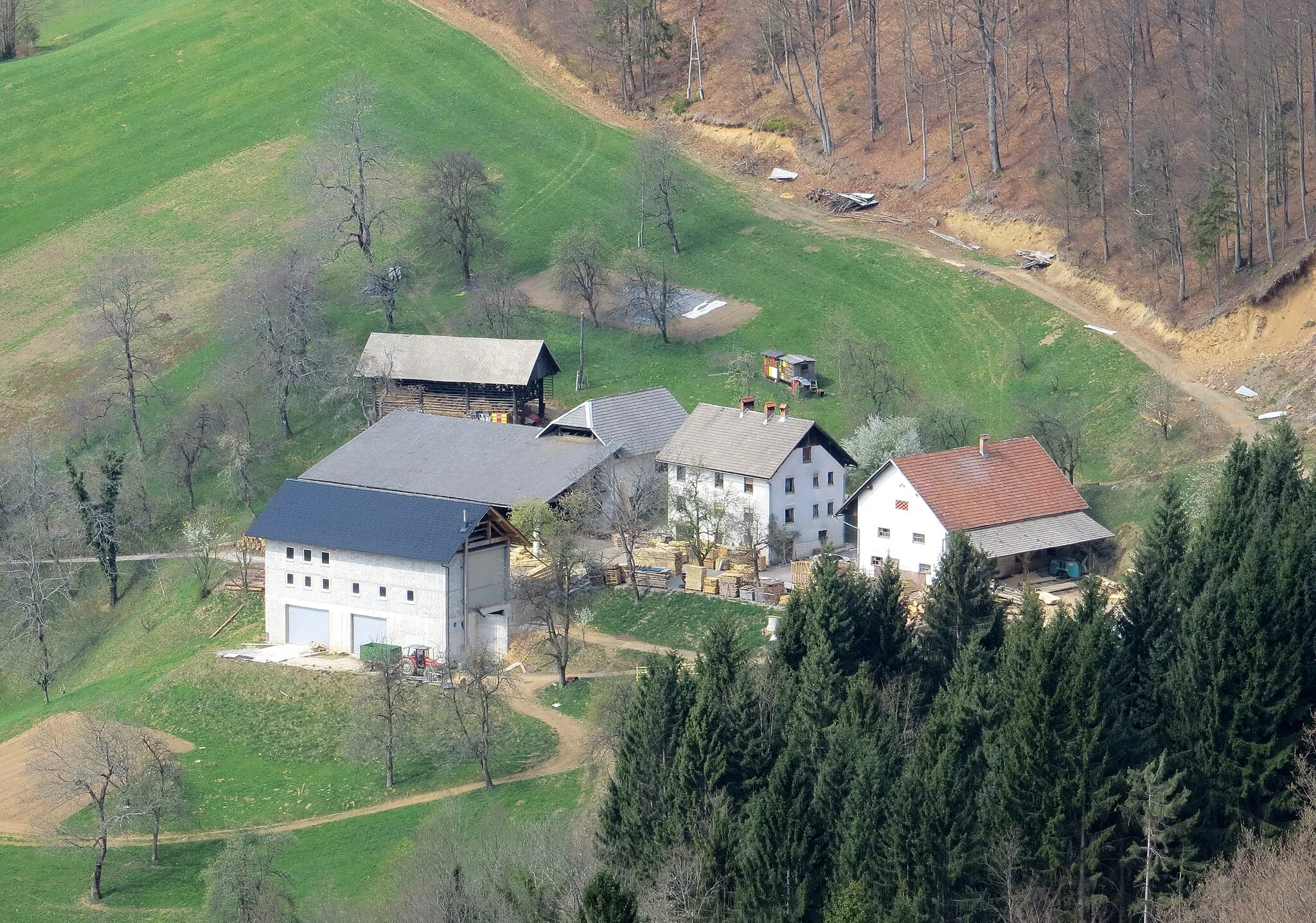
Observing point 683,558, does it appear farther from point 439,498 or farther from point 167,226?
point 167,226

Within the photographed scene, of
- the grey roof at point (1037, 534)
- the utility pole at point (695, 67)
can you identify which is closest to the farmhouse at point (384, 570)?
the grey roof at point (1037, 534)

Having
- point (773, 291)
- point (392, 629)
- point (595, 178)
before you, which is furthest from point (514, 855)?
point (595, 178)

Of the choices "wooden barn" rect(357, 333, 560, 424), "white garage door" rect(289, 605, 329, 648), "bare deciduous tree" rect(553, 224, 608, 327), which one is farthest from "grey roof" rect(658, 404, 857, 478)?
"bare deciduous tree" rect(553, 224, 608, 327)

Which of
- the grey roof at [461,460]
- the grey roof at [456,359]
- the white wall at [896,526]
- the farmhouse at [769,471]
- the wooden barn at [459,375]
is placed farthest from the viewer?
the wooden barn at [459,375]

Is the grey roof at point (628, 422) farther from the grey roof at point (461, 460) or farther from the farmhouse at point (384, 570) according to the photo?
the farmhouse at point (384, 570)

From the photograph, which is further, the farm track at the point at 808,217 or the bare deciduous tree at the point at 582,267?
the bare deciduous tree at the point at 582,267

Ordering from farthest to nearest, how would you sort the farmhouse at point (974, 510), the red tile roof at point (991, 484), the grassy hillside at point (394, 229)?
the grassy hillside at point (394, 229)
the red tile roof at point (991, 484)
the farmhouse at point (974, 510)
